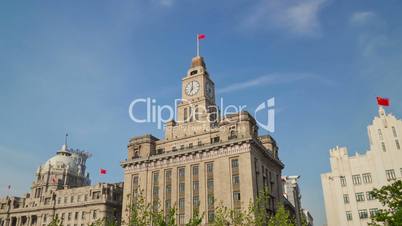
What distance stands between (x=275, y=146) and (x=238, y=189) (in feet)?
70.7

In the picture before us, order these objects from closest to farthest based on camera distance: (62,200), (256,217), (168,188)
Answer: (256,217) → (168,188) → (62,200)

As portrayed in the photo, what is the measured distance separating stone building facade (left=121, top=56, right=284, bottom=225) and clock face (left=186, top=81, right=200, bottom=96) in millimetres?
1948

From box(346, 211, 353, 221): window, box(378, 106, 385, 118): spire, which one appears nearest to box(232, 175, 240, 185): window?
box(346, 211, 353, 221): window

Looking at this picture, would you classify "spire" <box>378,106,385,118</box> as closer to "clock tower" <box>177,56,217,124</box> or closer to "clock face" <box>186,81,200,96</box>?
"clock tower" <box>177,56,217,124</box>

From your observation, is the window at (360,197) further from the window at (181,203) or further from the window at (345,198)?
the window at (181,203)

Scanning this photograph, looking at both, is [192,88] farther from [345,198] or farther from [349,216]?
[349,216]

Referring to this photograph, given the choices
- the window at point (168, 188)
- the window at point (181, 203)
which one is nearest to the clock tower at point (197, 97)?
the window at point (168, 188)

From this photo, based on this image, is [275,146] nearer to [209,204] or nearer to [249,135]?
[249,135]

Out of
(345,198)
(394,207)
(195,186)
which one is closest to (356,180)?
(345,198)

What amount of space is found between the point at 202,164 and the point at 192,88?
24290 mm

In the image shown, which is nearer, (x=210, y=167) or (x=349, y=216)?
(x=349, y=216)

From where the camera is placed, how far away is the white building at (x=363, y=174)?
64438mm

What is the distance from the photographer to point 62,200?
311 feet

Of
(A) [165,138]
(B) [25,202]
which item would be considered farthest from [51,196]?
(A) [165,138]
